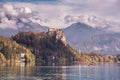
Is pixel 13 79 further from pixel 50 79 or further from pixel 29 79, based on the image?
pixel 50 79

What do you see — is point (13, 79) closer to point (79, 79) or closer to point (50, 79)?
point (50, 79)

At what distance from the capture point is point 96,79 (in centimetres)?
18088

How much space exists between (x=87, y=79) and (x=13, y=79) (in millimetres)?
37104

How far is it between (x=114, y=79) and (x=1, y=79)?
5692 cm

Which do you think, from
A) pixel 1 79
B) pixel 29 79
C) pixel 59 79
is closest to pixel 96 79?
pixel 59 79

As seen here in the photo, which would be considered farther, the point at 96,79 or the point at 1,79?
the point at 96,79

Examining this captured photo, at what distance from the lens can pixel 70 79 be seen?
600 ft

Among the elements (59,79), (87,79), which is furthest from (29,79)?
(87,79)

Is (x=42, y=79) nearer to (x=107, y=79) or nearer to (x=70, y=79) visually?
(x=70, y=79)

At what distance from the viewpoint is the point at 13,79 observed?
170 metres

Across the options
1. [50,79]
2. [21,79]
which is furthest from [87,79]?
[21,79]

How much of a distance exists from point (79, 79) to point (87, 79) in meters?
4.56

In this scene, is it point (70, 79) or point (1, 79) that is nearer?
point (1, 79)

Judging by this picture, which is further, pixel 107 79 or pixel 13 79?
pixel 107 79
